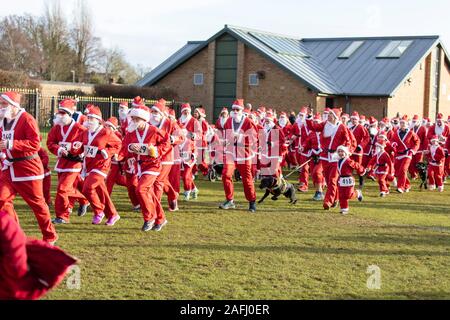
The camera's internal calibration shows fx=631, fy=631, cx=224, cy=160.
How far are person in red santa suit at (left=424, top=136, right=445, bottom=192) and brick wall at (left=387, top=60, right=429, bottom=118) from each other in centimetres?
1585

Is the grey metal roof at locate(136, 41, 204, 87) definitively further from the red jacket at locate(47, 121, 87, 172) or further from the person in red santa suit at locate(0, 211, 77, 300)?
the person in red santa suit at locate(0, 211, 77, 300)

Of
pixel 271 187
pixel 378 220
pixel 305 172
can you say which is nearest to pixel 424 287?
pixel 378 220

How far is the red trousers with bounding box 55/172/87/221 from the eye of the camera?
10.5 m

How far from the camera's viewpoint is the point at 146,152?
10289 mm

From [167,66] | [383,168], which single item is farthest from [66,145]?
[167,66]

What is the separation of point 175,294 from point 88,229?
3.94 m

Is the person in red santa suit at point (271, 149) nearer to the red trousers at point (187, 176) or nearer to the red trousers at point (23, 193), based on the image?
the red trousers at point (187, 176)

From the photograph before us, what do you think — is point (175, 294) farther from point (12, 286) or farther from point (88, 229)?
point (88, 229)

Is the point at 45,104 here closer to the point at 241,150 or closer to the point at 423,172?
the point at 423,172

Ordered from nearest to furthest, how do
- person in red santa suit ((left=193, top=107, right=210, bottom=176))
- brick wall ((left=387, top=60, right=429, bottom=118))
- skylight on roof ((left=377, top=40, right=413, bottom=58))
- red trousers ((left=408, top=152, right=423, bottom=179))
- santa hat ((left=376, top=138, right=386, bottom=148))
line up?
1. person in red santa suit ((left=193, top=107, right=210, bottom=176))
2. santa hat ((left=376, top=138, right=386, bottom=148))
3. red trousers ((left=408, top=152, right=423, bottom=179))
4. brick wall ((left=387, top=60, right=429, bottom=118))
5. skylight on roof ((left=377, top=40, right=413, bottom=58))

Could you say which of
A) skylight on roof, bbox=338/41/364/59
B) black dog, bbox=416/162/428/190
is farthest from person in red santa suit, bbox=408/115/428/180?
skylight on roof, bbox=338/41/364/59

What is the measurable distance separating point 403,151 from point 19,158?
38.6ft

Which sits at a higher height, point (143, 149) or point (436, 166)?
point (143, 149)
